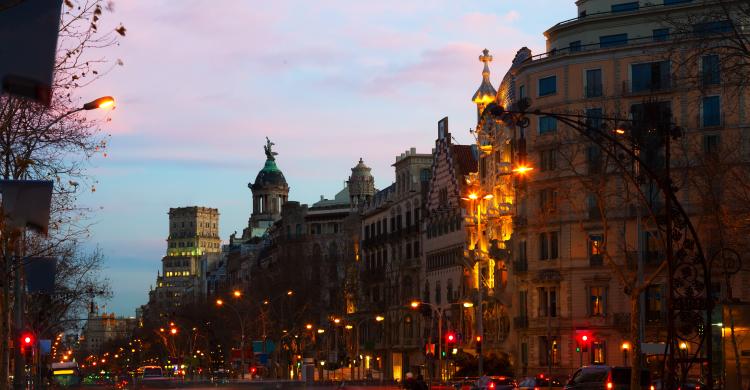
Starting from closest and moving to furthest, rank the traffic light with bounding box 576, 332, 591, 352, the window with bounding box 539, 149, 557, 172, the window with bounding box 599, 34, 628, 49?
the traffic light with bounding box 576, 332, 591, 352 → the window with bounding box 599, 34, 628, 49 → the window with bounding box 539, 149, 557, 172

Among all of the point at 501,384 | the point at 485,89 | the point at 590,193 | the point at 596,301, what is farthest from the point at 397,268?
the point at 501,384

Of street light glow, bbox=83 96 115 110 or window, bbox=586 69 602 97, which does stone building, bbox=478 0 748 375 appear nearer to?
window, bbox=586 69 602 97

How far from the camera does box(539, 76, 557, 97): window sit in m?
78.9

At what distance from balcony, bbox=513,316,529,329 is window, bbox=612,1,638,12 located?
1914cm

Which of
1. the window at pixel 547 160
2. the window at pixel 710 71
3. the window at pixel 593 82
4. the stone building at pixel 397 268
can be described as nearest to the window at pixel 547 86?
the window at pixel 593 82

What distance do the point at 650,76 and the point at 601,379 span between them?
111 feet

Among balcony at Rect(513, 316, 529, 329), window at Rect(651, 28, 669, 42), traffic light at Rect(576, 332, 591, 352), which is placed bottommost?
traffic light at Rect(576, 332, 591, 352)

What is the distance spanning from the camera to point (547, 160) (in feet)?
Result: 263

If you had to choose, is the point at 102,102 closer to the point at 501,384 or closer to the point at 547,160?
the point at 501,384

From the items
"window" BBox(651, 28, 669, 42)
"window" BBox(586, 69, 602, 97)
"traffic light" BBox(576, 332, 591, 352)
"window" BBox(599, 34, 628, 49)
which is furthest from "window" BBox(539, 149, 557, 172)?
"traffic light" BBox(576, 332, 591, 352)

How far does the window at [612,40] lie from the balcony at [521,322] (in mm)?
17028

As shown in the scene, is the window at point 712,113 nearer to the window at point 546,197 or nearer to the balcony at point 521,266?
the window at point 546,197

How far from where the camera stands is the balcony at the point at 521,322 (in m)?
80.9

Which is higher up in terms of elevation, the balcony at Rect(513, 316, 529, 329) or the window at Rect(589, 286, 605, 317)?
the window at Rect(589, 286, 605, 317)
